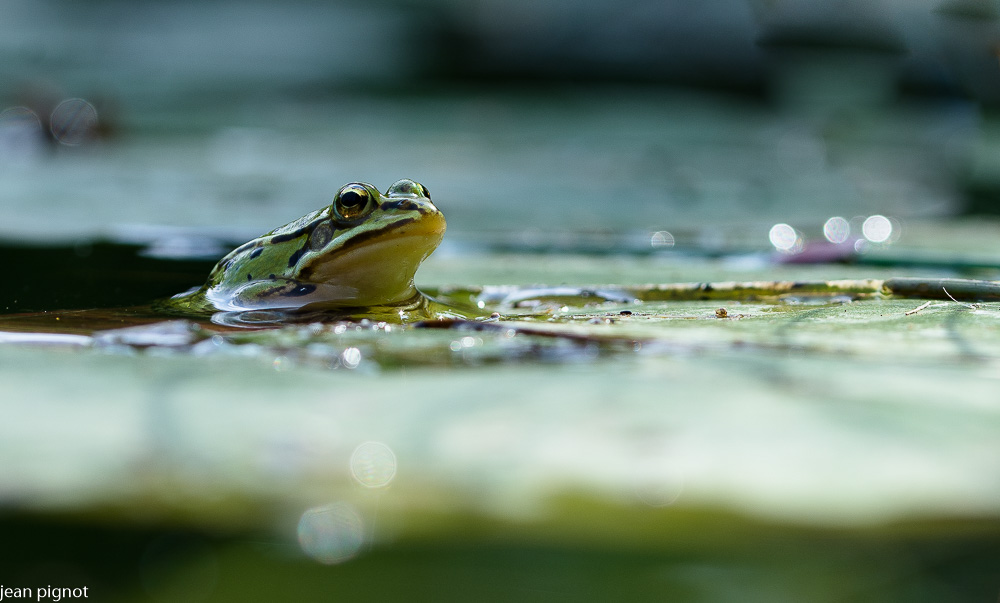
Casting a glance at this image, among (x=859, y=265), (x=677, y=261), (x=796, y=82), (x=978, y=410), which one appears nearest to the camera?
(x=978, y=410)

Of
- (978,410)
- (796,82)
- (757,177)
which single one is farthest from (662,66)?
(978,410)

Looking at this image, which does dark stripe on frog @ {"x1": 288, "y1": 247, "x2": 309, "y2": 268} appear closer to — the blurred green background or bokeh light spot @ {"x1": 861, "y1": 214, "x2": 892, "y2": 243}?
the blurred green background

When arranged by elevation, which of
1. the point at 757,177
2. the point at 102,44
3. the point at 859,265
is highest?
the point at 102,44

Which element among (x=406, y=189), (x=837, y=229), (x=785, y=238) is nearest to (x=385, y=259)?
(x=406, y=189)

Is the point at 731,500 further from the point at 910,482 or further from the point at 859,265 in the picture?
the point at 859,265

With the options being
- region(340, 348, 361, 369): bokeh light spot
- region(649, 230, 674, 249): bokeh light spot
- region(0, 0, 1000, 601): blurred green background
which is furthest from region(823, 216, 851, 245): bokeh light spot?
region(340, 348, 361, 369): bokeh light spot

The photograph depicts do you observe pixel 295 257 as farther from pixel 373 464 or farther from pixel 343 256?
pixel 373 464
